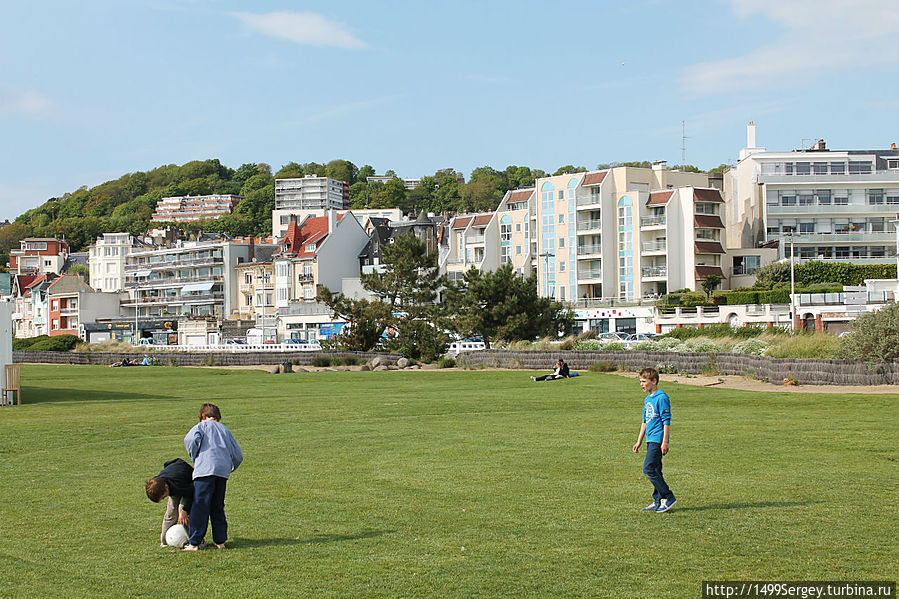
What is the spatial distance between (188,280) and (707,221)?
232ft

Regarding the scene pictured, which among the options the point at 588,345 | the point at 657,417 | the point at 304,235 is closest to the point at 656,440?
the point at 657,417

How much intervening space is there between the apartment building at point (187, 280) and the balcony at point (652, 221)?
5647 centimetres

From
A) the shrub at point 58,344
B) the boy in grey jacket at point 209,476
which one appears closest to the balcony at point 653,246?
the shrub at point 58,344

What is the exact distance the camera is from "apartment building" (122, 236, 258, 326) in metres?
126

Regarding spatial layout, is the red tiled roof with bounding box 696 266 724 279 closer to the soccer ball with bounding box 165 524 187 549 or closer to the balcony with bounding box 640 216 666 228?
the balcony with bounding box 640 216 666 228

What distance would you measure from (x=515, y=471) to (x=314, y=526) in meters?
4.48

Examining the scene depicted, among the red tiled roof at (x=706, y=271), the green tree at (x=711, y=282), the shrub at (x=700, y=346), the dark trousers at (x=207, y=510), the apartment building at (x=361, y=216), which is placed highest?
the apartment building at (x=361, y=216)

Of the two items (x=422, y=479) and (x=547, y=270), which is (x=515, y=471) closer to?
(x=422, y=479)

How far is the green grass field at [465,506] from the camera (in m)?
8.72

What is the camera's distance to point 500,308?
54.9 m

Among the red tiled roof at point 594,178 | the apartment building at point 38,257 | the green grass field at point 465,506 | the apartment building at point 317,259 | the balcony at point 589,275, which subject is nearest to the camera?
the green grass field at point 465,506

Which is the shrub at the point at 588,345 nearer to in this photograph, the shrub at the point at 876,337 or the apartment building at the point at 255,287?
the shrub at the point at 876,337

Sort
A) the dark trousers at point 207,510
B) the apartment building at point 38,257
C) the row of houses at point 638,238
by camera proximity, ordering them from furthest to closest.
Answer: the apartment building at point 38,257 < the row of houses at point 638,238 < the dark trousers at point 207,510

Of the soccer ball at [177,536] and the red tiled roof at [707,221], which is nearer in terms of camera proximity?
the soccer ball at [177,536]
